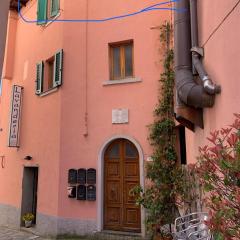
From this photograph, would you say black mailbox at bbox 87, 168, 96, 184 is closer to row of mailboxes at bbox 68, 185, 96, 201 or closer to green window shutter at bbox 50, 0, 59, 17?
row of mailboxes at bbox 68, 185, 96, 201

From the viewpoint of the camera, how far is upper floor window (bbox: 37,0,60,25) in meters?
11.8

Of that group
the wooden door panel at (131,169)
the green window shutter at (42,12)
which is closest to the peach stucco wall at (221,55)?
the wooden door panel at (131,169)

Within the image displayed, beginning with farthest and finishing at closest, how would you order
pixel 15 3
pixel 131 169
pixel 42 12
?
pixel 15 3, pixel 42 12, pixel 131 169

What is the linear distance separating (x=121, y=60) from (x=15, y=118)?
15.4 feet

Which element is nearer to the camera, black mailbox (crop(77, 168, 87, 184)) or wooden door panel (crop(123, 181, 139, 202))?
wooden door panel (crop(123, 181, 139, 202))

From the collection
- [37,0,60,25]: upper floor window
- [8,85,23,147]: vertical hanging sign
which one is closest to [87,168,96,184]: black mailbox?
[8,85,23,147]: vertical hanging sign

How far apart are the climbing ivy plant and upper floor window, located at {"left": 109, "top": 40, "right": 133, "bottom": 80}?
3.57 feet

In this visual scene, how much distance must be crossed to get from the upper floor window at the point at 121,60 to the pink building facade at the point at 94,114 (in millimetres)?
30

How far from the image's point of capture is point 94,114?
10.2 metres

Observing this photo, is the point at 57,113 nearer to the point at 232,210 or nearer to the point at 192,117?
the point at 192,117

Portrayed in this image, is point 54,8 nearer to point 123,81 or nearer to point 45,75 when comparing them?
point 45,75

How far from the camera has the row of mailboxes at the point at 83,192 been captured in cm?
974

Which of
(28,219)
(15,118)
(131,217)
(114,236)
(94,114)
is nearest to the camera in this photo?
(114,236)

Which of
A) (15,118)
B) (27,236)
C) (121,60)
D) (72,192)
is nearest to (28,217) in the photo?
(27,236)
